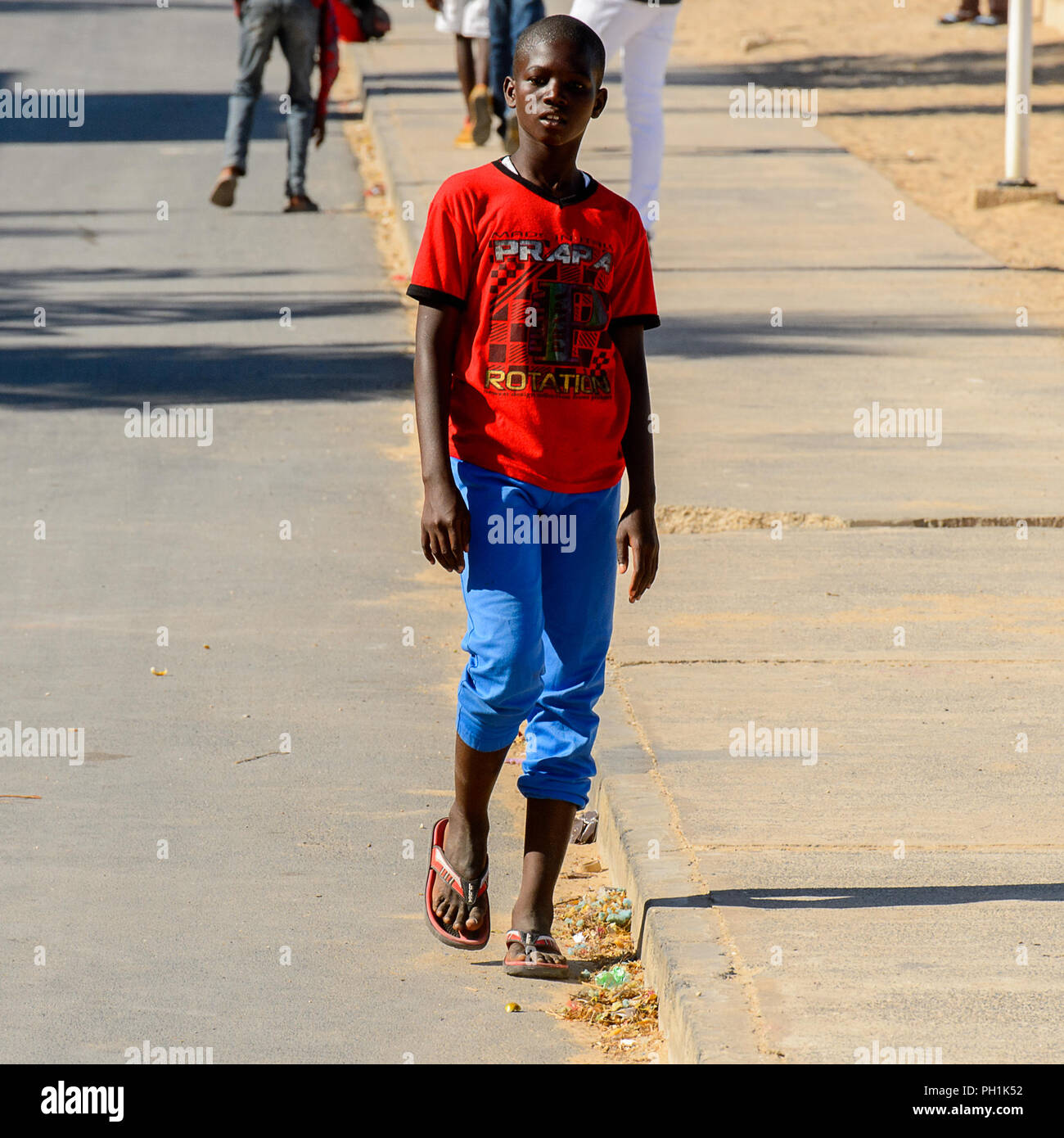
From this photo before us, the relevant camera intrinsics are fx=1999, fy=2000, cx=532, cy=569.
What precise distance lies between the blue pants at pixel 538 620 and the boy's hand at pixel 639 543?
1.0 inches

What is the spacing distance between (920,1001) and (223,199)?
35.7 feet

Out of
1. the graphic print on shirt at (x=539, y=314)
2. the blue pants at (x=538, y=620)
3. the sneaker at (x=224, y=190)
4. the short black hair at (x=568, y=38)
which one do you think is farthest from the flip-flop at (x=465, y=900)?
the sneaker at (x=224, y=190)

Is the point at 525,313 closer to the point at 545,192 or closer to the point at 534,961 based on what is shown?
the point at 545,192

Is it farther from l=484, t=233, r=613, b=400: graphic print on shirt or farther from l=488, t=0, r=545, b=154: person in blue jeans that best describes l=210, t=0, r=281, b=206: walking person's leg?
l=484, t=233, r=613, b=400: graphic print on shirt

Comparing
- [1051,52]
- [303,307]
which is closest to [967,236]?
[303,307]

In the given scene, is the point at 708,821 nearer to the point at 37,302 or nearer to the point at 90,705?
the point at 90,705

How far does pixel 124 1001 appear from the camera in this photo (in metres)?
4.12

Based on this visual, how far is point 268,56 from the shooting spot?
1340 cm

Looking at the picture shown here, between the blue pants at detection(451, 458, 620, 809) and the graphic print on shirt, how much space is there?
206 millimetres

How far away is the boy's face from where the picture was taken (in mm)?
3969

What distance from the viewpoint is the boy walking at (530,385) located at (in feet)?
13.1

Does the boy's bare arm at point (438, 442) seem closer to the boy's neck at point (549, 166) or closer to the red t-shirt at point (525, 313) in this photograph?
the red t-shirt at point (525, 313)

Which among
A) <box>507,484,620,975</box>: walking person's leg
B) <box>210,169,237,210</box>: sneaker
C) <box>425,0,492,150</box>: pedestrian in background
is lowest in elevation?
<box>210,169,237,210</box>: sneaker

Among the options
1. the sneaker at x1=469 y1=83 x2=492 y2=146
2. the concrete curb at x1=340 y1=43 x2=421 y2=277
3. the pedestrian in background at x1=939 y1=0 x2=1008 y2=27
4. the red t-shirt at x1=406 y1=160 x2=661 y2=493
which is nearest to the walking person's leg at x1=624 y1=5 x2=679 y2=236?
the concrete curb at x1=340 y1=43 x2=421 y2=277
